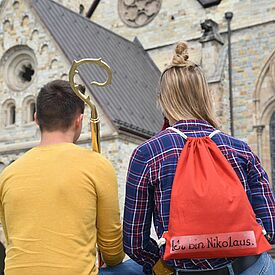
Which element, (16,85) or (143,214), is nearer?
(143,214)

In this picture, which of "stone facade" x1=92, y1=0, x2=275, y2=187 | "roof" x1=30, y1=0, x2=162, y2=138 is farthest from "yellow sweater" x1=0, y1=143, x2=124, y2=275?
"stone facade" x1=92, y1=0, x2=275, y2=187

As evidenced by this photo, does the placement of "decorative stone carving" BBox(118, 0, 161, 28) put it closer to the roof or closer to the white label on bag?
the roof

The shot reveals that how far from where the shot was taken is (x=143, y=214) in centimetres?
271

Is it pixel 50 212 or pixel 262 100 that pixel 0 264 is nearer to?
pixel 262 100

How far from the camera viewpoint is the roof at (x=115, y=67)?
12734 mm

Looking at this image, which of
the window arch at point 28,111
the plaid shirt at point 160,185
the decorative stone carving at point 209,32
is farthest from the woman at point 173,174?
the decorative stone carving at point 209,32

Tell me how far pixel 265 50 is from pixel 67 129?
1382 cm

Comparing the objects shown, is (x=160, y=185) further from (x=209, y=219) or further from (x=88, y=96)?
(x=88, y=96)

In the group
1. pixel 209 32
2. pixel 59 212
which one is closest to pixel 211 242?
pixel 59 212

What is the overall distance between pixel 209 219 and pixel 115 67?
12911 mm

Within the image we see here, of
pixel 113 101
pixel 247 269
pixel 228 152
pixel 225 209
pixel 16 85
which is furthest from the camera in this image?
pixel 16 85

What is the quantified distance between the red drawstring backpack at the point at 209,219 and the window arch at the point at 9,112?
11.9 meters

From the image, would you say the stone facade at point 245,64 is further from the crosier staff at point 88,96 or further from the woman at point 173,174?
the woman at point 173,174

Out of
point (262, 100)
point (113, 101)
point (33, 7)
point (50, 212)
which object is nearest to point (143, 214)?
point (50, 212)
